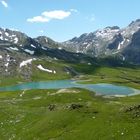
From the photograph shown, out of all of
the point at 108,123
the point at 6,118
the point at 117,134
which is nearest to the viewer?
the point at 117,134

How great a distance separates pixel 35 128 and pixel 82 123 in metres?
8.87

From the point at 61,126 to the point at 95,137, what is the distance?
533 inches

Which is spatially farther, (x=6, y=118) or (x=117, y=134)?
(x=6, y=118)

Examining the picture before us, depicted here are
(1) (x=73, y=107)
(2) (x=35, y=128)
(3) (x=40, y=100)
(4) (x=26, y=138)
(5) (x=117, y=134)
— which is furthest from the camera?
(3) (x=40, y=100)

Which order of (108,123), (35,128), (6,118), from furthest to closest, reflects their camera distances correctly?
(6,118), (35,128), (108,123)

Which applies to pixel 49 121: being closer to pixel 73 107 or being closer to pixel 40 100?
pixel 73 107

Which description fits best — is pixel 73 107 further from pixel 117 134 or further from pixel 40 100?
pixel 40 100

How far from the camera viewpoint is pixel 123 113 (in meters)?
65.9

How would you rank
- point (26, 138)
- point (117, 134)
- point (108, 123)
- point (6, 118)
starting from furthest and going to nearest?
point (6, 118) → point (26, 138) → point (108, 123) → point (117, 134)

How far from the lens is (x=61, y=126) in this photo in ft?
211

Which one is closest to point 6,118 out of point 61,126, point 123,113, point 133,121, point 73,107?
point 73,107

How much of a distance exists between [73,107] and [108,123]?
19.0 meters

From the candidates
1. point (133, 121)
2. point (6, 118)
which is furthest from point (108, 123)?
point (6, 118)

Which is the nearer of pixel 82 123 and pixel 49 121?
pixel 82 123
